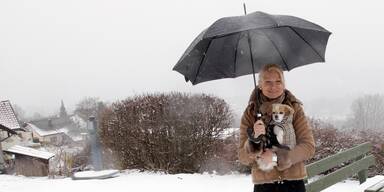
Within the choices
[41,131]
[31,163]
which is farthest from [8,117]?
[41,131]

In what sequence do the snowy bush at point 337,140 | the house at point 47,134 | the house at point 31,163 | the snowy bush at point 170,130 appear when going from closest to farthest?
the snowy bush at point 337,140 < the snowy bush at point 170,130 < the house at point 31,163 < the house at point 47,134

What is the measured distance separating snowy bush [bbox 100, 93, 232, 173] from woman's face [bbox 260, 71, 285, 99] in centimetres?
1008

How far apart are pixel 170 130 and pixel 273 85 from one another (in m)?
10.4

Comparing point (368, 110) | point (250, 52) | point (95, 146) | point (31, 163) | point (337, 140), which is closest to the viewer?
point (250, 52)

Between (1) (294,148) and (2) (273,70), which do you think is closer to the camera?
(1) (294,148)

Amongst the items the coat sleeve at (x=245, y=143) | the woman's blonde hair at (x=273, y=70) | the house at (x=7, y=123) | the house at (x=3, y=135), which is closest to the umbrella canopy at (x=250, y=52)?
the woman's blonde hair at (x=273, y=70)

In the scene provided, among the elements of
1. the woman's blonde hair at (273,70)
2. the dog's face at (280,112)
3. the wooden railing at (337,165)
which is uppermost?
the woman's blonde hair at (273,70)

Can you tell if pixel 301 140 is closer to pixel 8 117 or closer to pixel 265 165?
pixel 265 165

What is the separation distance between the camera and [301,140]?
310cm

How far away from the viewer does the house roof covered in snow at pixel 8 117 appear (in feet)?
132

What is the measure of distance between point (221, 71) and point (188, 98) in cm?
1012

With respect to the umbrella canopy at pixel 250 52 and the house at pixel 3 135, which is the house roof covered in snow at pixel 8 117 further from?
the umbrella canopy at pixel 250 52

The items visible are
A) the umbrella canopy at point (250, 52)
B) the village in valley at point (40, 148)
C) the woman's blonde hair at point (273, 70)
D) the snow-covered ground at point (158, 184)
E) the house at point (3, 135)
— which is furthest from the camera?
the house at point (3, 135)

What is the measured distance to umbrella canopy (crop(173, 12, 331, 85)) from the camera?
3590 mm
